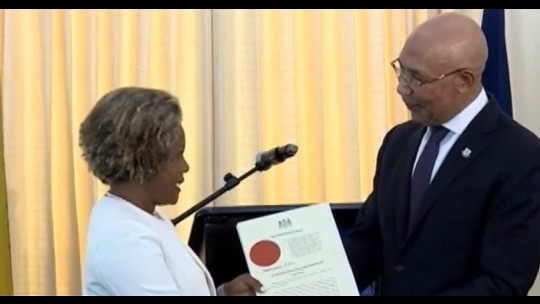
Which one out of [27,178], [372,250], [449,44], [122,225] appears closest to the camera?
[122,225]

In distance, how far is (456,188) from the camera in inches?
90.4

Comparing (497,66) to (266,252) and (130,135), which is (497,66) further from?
(130,135)

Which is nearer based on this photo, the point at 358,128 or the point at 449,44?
the point at 449,44

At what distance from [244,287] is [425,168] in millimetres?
596

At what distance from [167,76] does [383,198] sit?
5.95 feet

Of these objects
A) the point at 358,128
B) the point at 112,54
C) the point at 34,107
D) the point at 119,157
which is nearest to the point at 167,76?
the point at 112,54

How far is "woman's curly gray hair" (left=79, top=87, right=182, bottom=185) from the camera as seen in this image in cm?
195

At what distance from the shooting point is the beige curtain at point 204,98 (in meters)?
3.99

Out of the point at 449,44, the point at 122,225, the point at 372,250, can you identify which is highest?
the point at 449,44

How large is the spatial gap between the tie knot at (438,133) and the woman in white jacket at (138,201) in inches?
24.8

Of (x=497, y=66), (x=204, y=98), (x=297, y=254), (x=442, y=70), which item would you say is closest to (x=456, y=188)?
(x=442, y=70)

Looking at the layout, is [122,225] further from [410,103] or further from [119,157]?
[410,103]

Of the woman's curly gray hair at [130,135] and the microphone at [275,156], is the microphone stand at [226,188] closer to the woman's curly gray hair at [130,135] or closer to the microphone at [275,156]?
the microphone at [275,156]

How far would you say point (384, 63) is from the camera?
4.19 m
